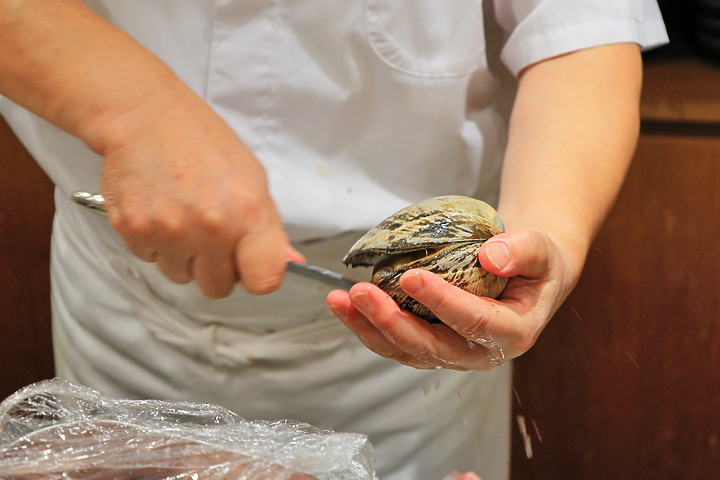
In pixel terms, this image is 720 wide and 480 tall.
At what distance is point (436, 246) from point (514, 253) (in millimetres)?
70

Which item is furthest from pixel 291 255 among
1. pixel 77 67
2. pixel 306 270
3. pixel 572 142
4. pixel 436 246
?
pixel 572 142

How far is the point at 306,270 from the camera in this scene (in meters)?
0.64

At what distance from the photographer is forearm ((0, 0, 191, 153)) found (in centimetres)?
65

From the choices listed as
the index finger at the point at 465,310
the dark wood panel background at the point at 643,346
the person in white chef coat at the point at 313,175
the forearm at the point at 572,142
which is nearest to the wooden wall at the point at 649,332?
the dark wood panel background at the point at 643,346

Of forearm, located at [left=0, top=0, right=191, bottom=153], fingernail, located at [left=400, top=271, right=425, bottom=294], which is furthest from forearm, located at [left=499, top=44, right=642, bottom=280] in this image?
forearm, located at [left=0, top=0, right=191, bottom=153]

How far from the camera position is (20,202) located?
134cm

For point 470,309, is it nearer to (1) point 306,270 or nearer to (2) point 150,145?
(1) point 306,270

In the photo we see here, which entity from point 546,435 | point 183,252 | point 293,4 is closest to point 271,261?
point 183,252

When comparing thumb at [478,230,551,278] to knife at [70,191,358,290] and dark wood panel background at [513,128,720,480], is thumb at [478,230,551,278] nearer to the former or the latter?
knife at [70,191,358,290]

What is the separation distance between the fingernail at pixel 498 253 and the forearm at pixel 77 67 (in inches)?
11.8

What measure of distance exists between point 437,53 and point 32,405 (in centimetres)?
54

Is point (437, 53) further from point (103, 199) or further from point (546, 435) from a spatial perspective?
point (546, 435)

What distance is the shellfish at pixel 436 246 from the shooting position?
634mm

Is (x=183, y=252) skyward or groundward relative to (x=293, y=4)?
groundward
